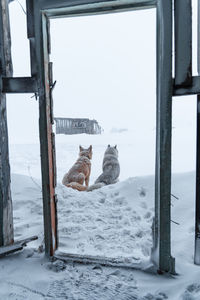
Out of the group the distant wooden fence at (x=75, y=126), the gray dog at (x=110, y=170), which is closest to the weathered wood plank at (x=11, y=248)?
the gray dog at (x=110, y=170)

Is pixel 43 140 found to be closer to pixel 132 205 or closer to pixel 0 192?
pixel 0 192

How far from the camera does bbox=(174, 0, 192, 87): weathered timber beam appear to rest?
1.79m

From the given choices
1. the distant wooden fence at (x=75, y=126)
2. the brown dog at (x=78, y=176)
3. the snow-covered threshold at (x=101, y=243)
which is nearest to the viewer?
the snow-covered threshold at (x=101, y=243)

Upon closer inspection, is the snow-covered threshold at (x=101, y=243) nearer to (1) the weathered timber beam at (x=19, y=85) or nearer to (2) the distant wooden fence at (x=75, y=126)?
(1) the weathered timber beam at (x=19, y=85)

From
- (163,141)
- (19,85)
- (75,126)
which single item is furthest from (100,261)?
(75,126)

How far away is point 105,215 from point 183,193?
4.31 ft

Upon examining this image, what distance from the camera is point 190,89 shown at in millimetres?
1825

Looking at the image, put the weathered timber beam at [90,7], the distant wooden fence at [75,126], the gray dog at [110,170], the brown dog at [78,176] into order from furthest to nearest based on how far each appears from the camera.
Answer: the distant wooden fence at [75,126] → the gray dog at [110,170] → the brown dog at [78,176] → the weathered timber beam at [90,7]

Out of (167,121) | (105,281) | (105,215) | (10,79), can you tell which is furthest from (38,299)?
(105,215)

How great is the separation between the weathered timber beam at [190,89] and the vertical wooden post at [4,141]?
1550 millimetres

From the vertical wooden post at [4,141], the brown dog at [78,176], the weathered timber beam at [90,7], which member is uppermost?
the weathered timber beam at [90,7]

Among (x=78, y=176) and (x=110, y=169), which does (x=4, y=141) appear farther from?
(x=110, y=169)

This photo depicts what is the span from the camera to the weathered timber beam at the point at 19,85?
212cm

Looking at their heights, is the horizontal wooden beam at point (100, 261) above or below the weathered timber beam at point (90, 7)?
below
